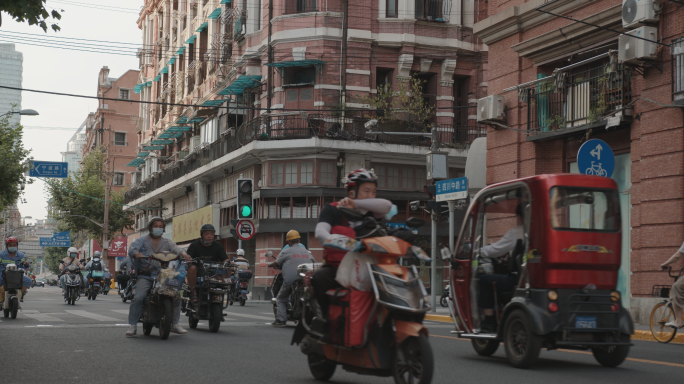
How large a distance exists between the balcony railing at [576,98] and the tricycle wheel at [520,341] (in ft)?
32.2

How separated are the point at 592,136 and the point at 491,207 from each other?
951 cm

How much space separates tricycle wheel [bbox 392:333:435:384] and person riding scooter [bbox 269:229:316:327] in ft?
26.7

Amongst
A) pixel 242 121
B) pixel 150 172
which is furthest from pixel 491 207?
pixel 150 172

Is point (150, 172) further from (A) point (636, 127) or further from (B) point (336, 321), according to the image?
(B) point (336, 321)

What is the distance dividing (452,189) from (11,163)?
31.1 metres

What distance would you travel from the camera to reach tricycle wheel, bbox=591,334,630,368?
28.7 ft

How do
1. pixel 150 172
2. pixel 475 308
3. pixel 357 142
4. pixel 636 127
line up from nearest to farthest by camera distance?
pixel 475 308 → pixel 636 127 → pixel 357 142 → pixel 150 172

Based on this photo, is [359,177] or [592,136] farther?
[592,136]

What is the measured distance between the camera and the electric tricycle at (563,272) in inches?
339

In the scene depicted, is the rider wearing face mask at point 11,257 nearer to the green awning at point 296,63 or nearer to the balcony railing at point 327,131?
the balcony railing at point 327,131

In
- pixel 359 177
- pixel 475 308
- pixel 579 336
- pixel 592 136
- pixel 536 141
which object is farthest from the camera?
pixel 536 141

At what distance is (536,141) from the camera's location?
65.5 feet

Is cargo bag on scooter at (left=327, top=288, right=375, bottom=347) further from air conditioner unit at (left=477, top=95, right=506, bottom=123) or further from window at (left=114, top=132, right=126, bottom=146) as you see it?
window at (left=114, top=132, right=126, bottom=146)

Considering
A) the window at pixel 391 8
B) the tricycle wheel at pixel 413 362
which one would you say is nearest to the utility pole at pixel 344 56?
the window at pixel 391 8
